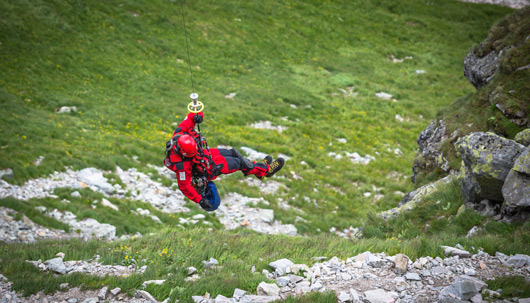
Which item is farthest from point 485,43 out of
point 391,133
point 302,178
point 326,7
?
point 326,7

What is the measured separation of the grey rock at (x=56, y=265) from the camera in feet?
25.3

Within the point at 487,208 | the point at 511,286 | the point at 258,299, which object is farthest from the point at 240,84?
the point at 511,286

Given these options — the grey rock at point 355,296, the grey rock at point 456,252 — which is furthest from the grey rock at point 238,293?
the grey rock at point 456,252

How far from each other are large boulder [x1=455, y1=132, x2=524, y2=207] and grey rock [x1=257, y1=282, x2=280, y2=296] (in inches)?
201

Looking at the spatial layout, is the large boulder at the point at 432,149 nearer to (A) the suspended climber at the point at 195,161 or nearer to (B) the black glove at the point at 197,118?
(A) the suspended climber at the point at 195,161

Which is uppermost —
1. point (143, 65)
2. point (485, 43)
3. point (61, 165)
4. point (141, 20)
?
point (485, 43)

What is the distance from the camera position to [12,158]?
50.4 ft

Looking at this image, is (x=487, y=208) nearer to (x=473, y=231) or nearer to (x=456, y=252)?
(x=473, y=231)

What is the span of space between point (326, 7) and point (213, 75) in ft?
74.8

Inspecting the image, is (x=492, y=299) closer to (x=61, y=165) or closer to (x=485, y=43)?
(x=485, y=43)

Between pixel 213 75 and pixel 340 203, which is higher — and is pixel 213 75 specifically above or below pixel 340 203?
above

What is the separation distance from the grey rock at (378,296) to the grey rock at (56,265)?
5.76m

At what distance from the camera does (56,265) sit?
25.7 ft

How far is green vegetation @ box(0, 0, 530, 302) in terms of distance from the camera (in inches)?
337
